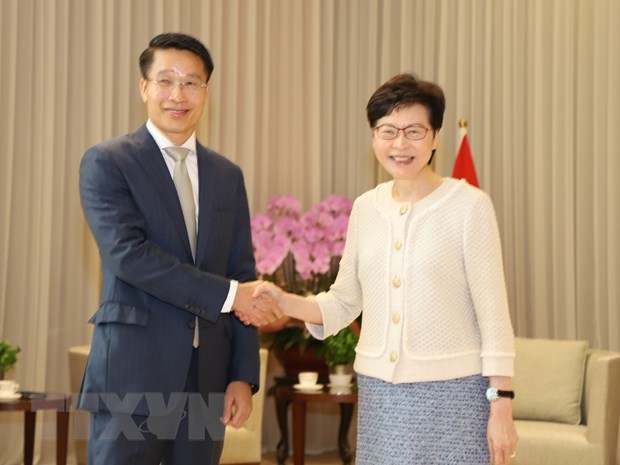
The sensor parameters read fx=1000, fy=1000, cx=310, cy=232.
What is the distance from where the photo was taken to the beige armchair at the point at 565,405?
5031 mm

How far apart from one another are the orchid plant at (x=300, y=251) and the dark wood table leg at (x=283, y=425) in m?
0.36

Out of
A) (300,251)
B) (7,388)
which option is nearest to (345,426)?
(300,251)

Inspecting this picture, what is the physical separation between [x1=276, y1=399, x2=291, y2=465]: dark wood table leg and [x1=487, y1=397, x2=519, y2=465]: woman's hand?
3.66 meters

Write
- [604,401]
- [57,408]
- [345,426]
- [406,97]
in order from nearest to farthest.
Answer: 1. [406,97]
2. [57,408]
3. [604,401]
4. [345,426]

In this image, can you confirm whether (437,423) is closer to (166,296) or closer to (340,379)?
(166,296)

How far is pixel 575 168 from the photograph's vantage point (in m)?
6.20

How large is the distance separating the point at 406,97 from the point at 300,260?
340 centimetres

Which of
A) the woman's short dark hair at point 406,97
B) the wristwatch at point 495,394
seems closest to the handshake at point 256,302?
the woman's short dark hair at point 406,97

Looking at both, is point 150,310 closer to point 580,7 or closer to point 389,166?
point 389,166

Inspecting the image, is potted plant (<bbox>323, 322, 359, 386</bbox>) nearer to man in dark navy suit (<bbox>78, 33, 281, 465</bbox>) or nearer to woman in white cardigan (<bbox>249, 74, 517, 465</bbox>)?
man in dark navy suit (<bbox>78, 33, 281, 465</bbox>)

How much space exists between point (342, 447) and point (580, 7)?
312 cm

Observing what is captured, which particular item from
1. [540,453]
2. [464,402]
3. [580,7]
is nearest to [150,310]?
[464,402]

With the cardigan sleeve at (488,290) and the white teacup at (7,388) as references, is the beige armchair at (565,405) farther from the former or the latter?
the cardigan sleeve at (488,290)

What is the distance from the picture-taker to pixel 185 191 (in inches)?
109
